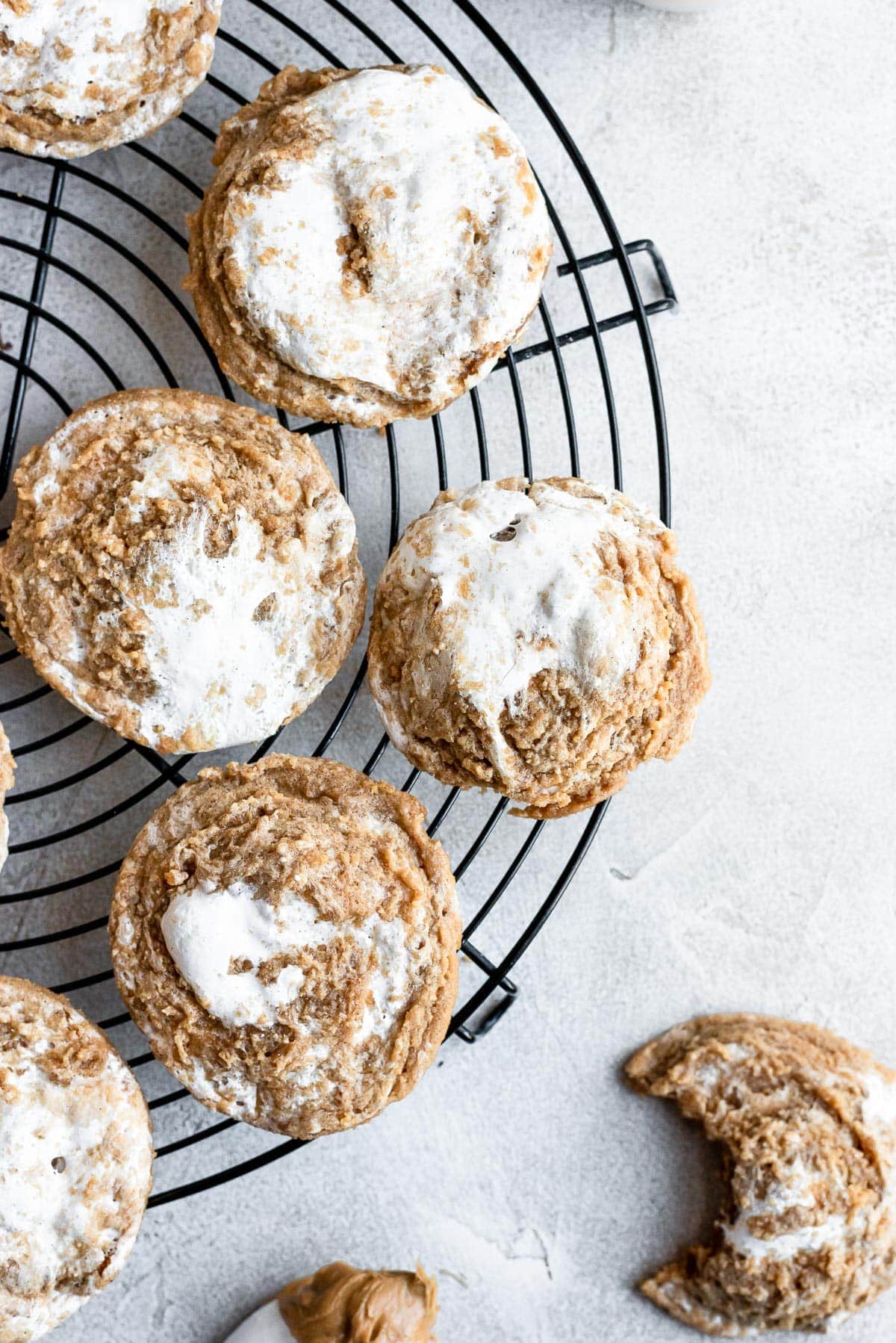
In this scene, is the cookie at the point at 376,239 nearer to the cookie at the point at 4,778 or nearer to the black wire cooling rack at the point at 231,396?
the black wire cooling rack at the point at 231,396

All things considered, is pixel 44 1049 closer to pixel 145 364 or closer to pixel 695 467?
pixel 145 364

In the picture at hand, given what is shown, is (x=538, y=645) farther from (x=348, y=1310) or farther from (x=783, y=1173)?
(x=348, y=1310)

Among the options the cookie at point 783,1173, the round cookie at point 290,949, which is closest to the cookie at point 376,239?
the round cookie at point 290,949

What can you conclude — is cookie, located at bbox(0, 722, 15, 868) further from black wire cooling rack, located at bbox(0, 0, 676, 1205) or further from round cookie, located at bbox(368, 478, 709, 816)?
round cookie, located at bbox(368, 478, 709, 816)

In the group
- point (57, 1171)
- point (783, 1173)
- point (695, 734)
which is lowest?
point (57, 1171)

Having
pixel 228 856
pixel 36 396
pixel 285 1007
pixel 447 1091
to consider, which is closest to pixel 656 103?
pixel 36 396

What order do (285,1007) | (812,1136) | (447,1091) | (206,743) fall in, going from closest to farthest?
(285,1007) < (206,743) < (812,1136) < (447,1091)

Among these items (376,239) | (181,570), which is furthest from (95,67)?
(181,570)
